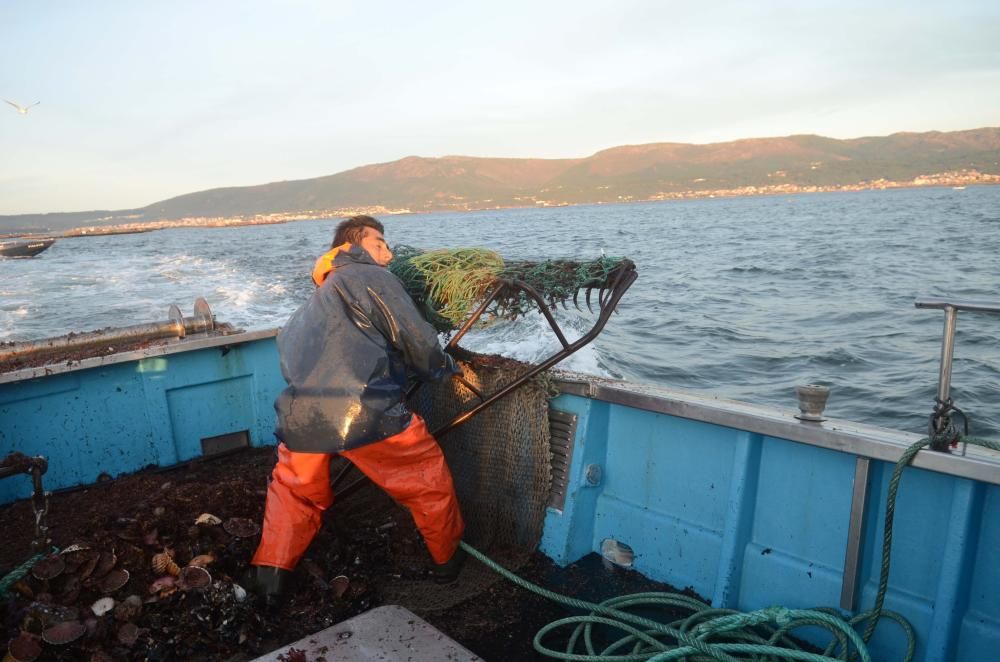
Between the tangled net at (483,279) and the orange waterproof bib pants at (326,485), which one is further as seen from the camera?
the tangled net at (483,279)

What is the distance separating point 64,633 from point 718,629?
97.1 inches

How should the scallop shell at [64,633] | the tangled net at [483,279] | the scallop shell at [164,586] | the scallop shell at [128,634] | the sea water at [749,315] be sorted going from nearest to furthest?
the scallop shell at [64,633]
the scallop shell at [128,634]
the scallop shell at [164,586]
the tangled net at [483,279]
the sea water at [749,315]

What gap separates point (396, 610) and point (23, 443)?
2.72m

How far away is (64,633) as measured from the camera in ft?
8.41

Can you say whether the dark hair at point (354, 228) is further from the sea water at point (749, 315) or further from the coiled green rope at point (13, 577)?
the coiled green rope at point (13, 577)

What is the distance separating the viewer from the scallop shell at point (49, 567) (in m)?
2.75

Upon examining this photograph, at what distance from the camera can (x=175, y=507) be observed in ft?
11.2

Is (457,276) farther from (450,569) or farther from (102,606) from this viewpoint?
(102,606)

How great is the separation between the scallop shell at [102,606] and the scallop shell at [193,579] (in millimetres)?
253

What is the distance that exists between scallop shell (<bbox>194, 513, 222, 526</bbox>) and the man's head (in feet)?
4.72

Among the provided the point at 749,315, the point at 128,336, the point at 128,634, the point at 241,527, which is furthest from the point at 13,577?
the point at 749,315

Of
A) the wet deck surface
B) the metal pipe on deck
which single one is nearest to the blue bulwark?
the wet deck surface

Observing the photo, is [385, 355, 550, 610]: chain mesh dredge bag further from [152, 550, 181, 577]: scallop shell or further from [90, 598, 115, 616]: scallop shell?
[90, 598, 115, 616]: scallop shell

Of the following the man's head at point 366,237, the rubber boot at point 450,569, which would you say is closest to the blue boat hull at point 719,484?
the rubber boot at point 450,569
